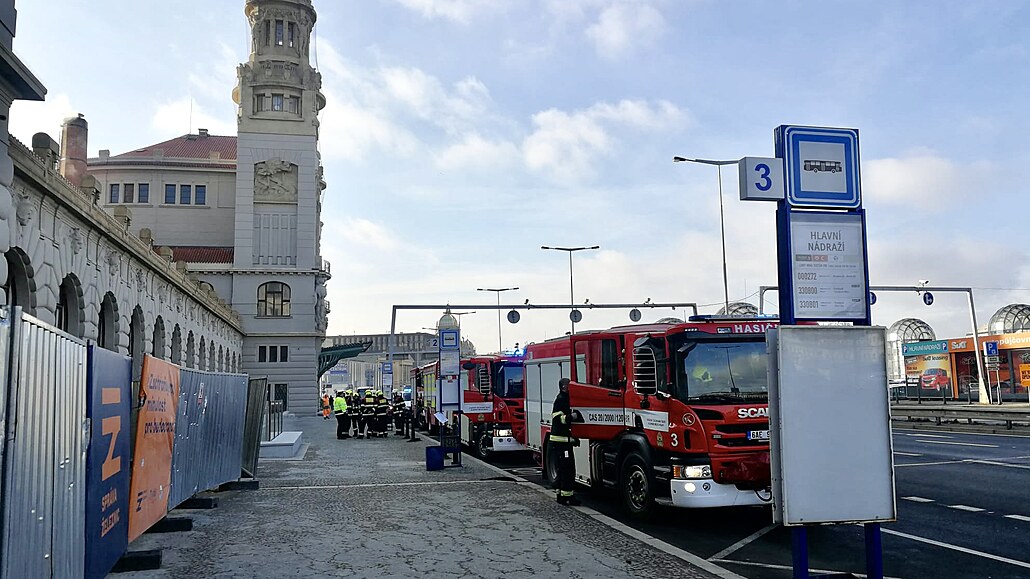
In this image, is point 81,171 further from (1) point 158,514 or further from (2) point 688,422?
(2) point 688,422

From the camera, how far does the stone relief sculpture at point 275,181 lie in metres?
61.8

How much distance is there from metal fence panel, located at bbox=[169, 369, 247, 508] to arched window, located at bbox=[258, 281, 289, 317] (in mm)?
47857

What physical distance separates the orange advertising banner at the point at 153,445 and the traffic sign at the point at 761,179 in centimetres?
602

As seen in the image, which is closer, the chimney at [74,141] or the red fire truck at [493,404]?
the red fire truck at [493,404]

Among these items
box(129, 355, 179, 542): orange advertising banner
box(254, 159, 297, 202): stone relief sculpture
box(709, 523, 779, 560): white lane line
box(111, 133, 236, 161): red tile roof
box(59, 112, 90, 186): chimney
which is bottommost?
box(709, 523, 779, 560): white lane line

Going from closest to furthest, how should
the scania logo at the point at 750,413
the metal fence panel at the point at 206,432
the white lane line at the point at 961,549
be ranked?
the white lane line at the point at 961,549 → the scania logo at the point at 750,413 → the metal fence panel at the point at 206,432

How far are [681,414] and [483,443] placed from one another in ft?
40.8

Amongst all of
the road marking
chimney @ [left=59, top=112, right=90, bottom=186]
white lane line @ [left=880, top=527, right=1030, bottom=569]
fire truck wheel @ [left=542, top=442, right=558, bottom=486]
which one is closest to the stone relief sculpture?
chimney @ [left=59, top=112, right=90, bottom=186]

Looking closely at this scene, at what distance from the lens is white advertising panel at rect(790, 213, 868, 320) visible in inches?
266

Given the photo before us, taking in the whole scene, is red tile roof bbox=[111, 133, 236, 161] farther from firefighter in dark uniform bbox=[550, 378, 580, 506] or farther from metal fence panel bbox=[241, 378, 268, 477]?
firefighter in dark uniform bbox=[550, 378, 580, 506]

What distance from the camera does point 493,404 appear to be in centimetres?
2195

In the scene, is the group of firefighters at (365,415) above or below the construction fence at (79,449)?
below

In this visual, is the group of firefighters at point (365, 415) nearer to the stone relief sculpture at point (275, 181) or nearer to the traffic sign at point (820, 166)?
the traffic sign at point (820, 166)

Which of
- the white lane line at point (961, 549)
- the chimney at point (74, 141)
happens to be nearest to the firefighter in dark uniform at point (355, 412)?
the chimney at point (74, 141)
